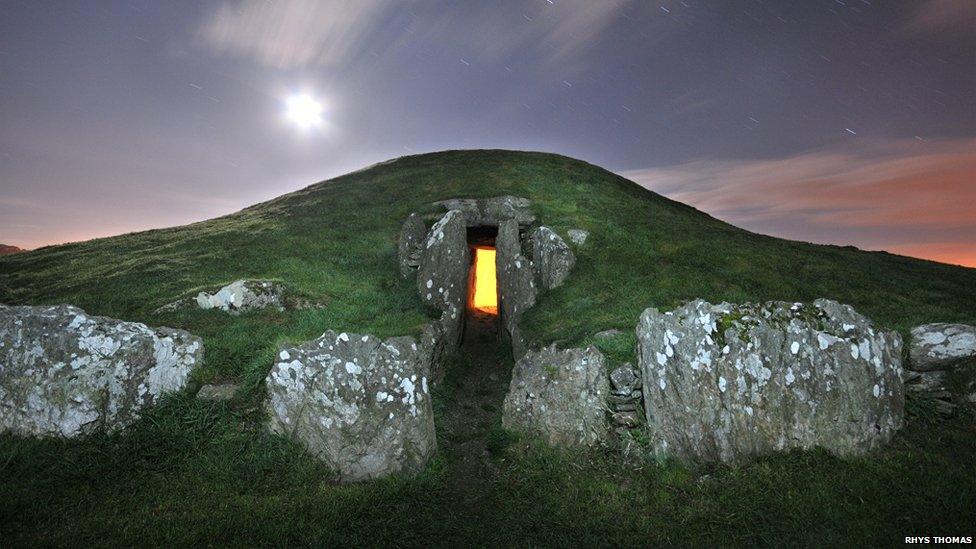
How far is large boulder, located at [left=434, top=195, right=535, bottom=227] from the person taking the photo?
24281 mm

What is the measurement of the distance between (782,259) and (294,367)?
886 inches

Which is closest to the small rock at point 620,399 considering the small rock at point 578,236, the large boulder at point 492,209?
the small rock at point 578,236

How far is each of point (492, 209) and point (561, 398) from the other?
15315mm

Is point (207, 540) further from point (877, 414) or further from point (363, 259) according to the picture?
point (363, 259)

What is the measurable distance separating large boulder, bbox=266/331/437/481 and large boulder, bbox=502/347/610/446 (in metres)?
2.72

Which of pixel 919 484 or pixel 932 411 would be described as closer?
pixel 919 484

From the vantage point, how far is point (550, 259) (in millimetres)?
19781

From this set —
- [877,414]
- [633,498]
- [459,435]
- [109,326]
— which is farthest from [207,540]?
[877,414]

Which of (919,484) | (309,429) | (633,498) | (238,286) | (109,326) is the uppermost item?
(238,286)

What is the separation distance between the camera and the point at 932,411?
9.91 m

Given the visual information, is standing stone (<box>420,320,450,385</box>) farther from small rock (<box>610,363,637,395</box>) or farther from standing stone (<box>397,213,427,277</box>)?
small rock (<box>610,363,637,395</box>)

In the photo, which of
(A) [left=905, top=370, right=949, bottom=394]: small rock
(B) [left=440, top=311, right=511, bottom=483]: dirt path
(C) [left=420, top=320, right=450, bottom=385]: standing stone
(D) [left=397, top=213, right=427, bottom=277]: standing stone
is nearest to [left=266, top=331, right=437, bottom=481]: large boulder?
(B) [left=440, top=311, right=511, bottom=483]: dirt path

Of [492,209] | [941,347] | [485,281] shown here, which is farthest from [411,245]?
[941,347]

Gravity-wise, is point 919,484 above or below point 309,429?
below
